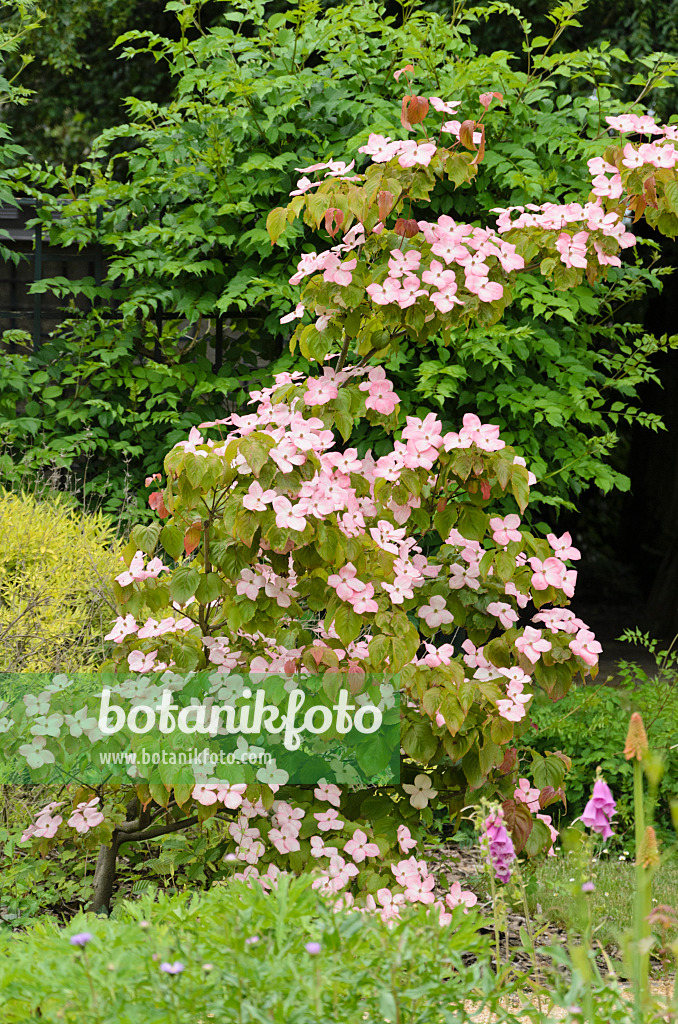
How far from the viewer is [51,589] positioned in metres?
3.42

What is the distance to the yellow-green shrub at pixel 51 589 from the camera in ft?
10.5

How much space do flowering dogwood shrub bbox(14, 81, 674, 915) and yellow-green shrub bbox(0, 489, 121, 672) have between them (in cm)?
64

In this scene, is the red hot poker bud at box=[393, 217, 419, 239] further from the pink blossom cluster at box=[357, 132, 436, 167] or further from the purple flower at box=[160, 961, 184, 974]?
the purple flower at box=[160, 961, 184, 974]

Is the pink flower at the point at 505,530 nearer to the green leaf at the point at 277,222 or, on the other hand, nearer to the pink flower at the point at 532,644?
the pink flower at the point at 532,644

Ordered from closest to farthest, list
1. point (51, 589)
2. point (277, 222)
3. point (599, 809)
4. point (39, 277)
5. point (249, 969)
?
point (249, 969)
point (599, 809)
point (277, 222)
point (51, 589)
point (39, 277)

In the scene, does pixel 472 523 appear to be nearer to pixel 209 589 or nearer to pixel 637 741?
pixel 209 589

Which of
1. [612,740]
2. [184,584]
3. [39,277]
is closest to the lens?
[184,584]

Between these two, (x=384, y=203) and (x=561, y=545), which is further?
(x=561, y=545)

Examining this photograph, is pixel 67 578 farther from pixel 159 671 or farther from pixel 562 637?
pixel 562 637

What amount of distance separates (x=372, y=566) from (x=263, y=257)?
2.59 meters

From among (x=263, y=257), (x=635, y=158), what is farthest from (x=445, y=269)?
(x=263, y=257)

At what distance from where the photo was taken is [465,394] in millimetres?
4605

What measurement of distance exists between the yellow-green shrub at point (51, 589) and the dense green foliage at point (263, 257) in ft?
2.70

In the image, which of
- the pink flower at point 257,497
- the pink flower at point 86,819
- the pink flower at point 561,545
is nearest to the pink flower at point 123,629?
the pink flower at point 86,819
